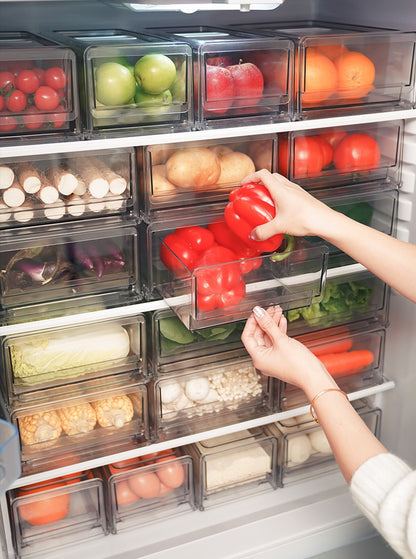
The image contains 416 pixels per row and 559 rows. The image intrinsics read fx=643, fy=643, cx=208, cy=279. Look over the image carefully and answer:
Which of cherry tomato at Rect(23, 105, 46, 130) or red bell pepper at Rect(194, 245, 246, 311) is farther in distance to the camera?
red bell pepper at Rect(194, 245, 246, 311)

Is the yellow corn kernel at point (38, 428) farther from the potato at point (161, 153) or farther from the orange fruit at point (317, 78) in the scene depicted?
the orange fruit at point (317, 78)

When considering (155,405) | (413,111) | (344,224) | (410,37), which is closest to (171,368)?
(155,405)

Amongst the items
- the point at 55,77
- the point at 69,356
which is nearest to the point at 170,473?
the point at 69,356

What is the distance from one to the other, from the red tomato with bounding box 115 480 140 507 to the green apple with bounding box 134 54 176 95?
1.04 metres

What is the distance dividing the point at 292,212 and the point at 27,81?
597mm

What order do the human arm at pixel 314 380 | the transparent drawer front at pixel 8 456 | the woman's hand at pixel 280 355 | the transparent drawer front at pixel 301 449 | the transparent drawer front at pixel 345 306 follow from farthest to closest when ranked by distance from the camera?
the transparent drawer front at pixel 301 449 < the transparent drawer front at pixel 345 306 < the woman's hand at pixel 280 355 < the human arm at pixel 314 380 < the transparent drawer front at pixel 8 456

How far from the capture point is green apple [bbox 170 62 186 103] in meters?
1.41

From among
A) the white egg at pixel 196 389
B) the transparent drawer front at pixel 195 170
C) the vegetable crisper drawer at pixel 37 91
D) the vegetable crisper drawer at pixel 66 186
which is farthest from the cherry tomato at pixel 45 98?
the white egg at pixel 196 389

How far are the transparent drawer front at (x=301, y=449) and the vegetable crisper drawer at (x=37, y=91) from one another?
1.07m

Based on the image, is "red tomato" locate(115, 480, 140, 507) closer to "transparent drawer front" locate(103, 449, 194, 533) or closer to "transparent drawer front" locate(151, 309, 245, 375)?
"transparent drawer front" locate(103, 449, 194, 533)

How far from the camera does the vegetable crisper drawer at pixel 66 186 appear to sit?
1.35 meters

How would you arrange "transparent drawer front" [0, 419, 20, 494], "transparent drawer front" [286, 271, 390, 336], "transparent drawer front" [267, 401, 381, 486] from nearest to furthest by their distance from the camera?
1. "transparent drawer front" [0, 419, 20, 494]
2. "transparent drawer front" [286, 271, 390, 336]
3. "transparent drawer front" [267, 401, 381, 486]

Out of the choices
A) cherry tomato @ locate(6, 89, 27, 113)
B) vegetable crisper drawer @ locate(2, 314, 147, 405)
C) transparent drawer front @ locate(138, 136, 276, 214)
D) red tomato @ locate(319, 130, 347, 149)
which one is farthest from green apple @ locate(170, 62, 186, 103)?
vegetable crisper drawer @ locate(2, 314, 147, 405)

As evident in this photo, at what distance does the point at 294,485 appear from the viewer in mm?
1938
